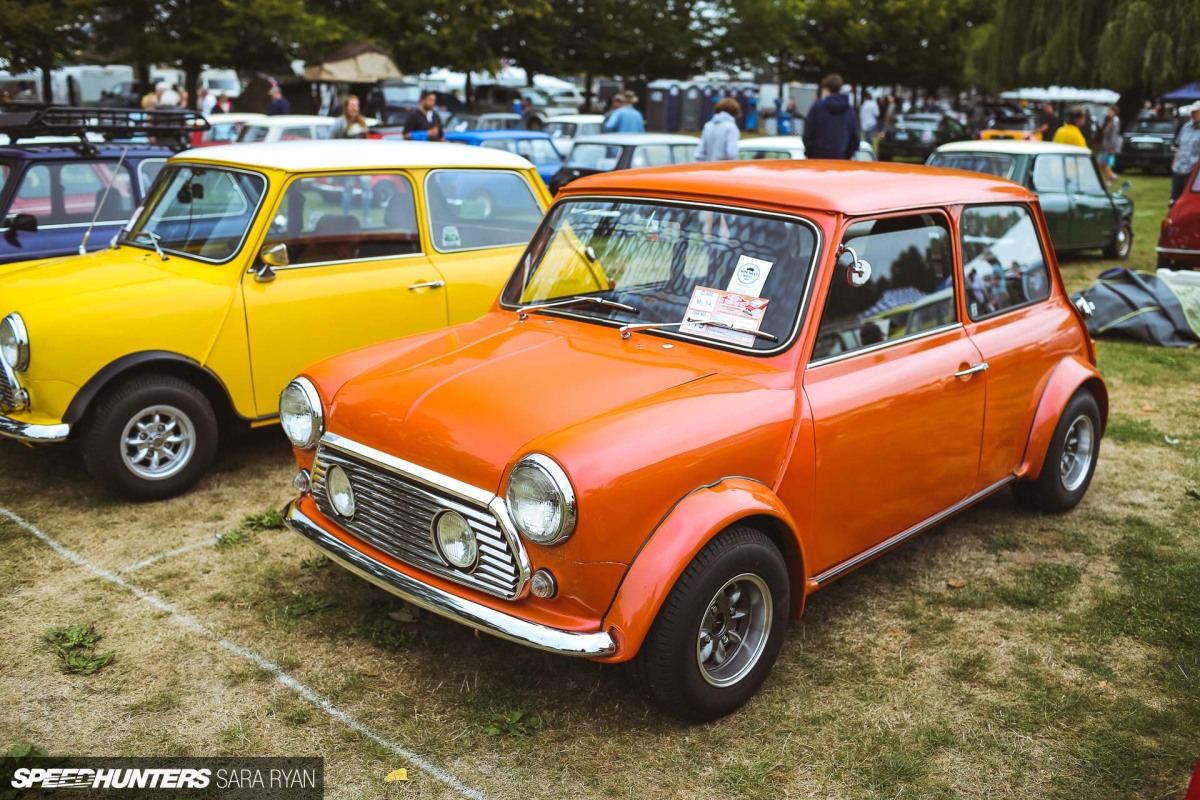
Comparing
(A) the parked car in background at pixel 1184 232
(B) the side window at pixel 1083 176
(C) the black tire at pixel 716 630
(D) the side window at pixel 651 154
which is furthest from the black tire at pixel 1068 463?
(D) the side window at pixel 651 154

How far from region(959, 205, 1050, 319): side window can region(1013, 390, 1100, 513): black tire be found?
24.2 inches

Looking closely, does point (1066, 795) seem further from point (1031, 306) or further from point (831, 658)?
point (1031, 306)

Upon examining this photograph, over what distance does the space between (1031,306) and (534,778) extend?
3332mm

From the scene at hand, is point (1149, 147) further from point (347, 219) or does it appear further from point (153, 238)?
point (153, 238)

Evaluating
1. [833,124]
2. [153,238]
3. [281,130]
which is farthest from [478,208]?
[281,130]

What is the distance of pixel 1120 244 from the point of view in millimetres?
13055

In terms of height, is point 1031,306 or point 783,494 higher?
point 1031,306

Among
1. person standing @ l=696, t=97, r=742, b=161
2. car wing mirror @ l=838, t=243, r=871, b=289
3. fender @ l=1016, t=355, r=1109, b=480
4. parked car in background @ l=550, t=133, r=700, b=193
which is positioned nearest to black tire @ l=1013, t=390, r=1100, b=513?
fender @ l=1016, t=355, r=1109, b=480

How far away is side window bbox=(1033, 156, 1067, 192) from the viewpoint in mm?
11914

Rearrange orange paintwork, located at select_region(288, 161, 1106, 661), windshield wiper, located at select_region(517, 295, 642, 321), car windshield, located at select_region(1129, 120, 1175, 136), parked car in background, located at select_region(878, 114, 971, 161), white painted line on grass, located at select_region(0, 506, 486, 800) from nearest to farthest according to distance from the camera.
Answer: orange paintwork, located at select_region(288, 161, 1106, 661) < white painted line on grass, located at select_region(0, 506, 486, 800) < windshield wiper, located at select_region(517, 295, 642, 321) < car windshield, located at select_region(1129, 120, 1175, 136) < parked car in background, located at select_region(878, 114, 971, 161)

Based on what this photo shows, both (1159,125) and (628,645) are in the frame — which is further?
(1159,125)

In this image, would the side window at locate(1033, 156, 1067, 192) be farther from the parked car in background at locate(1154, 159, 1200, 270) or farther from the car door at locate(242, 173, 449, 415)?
the car door at locate(242, 173, 449, 415)

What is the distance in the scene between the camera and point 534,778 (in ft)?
10.4

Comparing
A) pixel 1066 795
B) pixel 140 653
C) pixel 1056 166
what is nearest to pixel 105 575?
pixel 140 653
